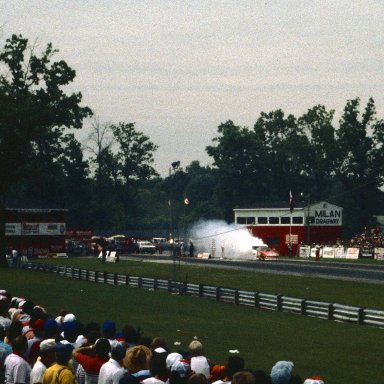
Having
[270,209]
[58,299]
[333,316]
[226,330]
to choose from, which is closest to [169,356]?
[226,330]

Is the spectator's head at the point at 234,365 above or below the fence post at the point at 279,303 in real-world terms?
above

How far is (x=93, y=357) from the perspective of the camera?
14719 millimetres

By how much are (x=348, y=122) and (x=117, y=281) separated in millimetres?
79893

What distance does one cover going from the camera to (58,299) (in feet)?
159

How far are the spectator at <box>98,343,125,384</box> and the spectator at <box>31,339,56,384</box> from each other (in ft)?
3.16

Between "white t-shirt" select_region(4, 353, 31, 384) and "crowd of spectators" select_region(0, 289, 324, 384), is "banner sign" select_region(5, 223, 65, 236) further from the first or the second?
"white t-shirt" select_region(4, 353, 31, 384)

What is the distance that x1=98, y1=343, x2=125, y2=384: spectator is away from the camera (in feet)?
45.1

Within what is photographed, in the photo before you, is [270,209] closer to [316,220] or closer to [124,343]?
[316,220]

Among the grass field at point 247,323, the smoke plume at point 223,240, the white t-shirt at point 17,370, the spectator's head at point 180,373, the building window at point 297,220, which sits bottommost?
the grass field at point 247,323

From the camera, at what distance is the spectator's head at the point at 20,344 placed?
14.9 metres

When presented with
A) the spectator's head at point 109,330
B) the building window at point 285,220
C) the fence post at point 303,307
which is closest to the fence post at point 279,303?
the fence post at point 303,307

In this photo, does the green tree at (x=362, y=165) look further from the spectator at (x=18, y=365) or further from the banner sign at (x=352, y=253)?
the spectator at (x=18, y=365)

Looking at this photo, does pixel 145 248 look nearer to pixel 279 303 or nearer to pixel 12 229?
pixel 12 229

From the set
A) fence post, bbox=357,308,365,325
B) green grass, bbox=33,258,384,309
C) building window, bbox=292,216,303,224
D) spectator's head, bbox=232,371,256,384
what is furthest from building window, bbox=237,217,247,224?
spectator's head, bbox=232,371,256,384
